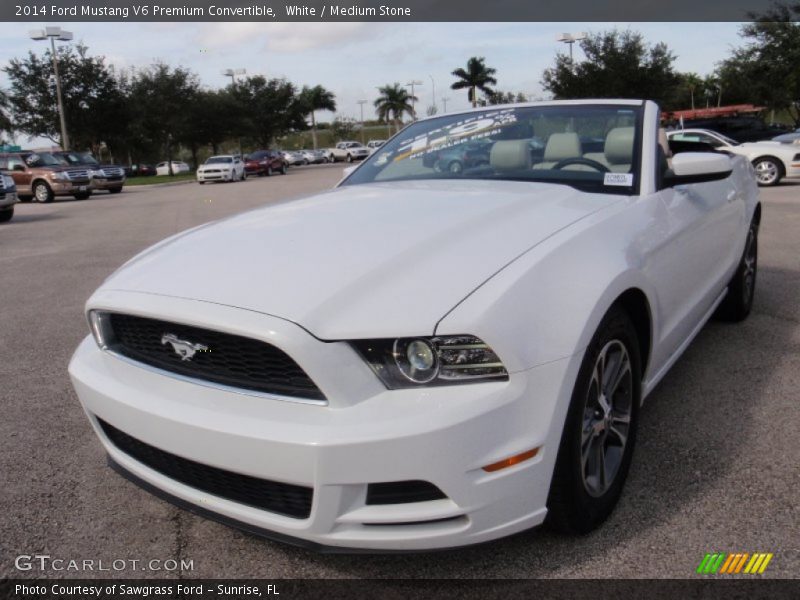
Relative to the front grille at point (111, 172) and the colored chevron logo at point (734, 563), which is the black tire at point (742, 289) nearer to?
the colored chevron logo at point (734, 563)

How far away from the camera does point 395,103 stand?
8788 centimetres

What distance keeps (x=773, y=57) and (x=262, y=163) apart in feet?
88.2

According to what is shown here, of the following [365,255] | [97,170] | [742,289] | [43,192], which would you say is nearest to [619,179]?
[365,255]

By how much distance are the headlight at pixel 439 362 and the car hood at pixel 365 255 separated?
59mm

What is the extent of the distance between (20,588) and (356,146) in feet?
198

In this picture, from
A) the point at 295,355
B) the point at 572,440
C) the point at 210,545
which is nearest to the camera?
the point at 295,355

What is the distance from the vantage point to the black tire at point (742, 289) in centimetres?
466

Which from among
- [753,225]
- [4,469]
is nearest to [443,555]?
[4,469]

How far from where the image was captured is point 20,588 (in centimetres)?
228

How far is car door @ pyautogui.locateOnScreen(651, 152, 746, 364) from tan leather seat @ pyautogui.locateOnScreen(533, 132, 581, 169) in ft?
1.72

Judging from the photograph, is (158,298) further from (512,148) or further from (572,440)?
(512,148)

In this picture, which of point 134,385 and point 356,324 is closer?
point 356,324

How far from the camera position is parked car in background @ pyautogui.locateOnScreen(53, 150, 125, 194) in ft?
77.5

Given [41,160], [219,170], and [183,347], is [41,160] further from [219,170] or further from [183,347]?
[183,347]
